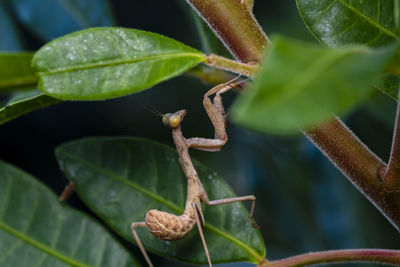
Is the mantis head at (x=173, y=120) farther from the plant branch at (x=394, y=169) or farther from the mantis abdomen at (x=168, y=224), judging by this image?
the plant branch at (x=394, y=169)

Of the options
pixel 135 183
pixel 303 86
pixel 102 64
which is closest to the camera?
pixel 303 86

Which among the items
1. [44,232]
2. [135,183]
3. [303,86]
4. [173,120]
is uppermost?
[303,86]

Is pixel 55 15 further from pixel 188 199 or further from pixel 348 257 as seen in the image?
pixel 348 257

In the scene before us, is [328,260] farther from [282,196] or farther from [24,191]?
[282,196]

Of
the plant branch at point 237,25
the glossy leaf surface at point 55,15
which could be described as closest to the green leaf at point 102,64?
the plant branch at point 237,25

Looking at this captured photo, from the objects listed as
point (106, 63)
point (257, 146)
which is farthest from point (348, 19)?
point (257, 146)

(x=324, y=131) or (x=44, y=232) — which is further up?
(x=324, y=131)

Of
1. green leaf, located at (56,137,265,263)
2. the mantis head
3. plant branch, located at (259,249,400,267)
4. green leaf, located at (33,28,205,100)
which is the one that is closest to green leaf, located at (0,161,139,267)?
green leaf, located at (56,137,265,263)

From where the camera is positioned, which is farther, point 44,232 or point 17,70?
point 44,232
